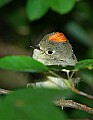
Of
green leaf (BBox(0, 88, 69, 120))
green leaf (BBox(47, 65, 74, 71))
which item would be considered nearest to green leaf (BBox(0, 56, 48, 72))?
green leaf (BBox(47, 65, 74, 71))

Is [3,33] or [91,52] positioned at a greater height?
[3,33]

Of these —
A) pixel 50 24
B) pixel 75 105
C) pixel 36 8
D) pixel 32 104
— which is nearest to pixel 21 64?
pixel 32 104

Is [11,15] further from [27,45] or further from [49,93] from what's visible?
[49,93]

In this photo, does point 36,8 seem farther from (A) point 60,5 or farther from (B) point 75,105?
(B) point 75,105

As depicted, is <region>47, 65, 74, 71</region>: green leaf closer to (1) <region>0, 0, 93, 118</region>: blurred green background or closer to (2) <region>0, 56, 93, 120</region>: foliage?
(2) <region>0, 56, 93, 120</region>: foliage

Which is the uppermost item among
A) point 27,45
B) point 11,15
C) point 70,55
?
point 11,15

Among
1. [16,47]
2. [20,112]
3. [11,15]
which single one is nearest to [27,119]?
[20,112]
